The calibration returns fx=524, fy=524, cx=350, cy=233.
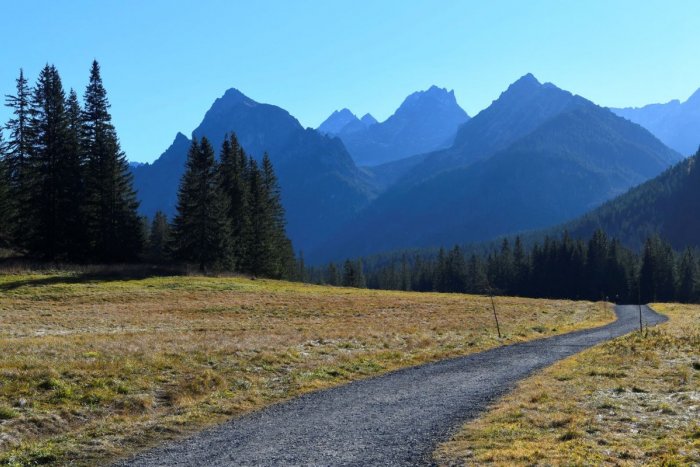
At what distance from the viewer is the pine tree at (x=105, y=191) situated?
65938 millimetres

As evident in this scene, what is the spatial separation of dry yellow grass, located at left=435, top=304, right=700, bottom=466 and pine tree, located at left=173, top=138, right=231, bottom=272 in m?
54.9

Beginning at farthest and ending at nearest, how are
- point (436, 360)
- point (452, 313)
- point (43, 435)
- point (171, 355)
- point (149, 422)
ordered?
point (452, 313)
point (436, 360)
point (171, 355)
point (149, 422)
point (43, 435)

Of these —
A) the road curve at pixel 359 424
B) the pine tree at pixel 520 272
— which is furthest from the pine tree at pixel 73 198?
the pine tree at pixel 520 272

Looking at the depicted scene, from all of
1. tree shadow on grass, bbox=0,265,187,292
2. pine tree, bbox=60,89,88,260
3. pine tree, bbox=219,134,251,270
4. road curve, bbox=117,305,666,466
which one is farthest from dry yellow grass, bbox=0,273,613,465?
pine tree, bbox=219,134,251,270

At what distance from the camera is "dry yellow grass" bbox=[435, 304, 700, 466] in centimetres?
1109

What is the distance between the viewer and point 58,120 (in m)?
66.5

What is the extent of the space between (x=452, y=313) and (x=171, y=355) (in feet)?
117

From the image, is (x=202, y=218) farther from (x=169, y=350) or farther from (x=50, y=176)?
(x=169, y=350)

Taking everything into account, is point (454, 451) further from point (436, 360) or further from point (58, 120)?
point (58, 120)

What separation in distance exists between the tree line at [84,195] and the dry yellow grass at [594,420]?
56.9 m

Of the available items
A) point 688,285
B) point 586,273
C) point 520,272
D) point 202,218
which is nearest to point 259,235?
point 202,218

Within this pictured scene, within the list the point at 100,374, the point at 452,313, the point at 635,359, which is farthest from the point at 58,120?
the point at 635,359

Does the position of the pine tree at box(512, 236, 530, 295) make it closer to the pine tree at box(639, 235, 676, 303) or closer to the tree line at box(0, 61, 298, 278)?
the pine tree at box(639, 235, 676, 303)

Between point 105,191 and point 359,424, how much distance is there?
6121 cm
